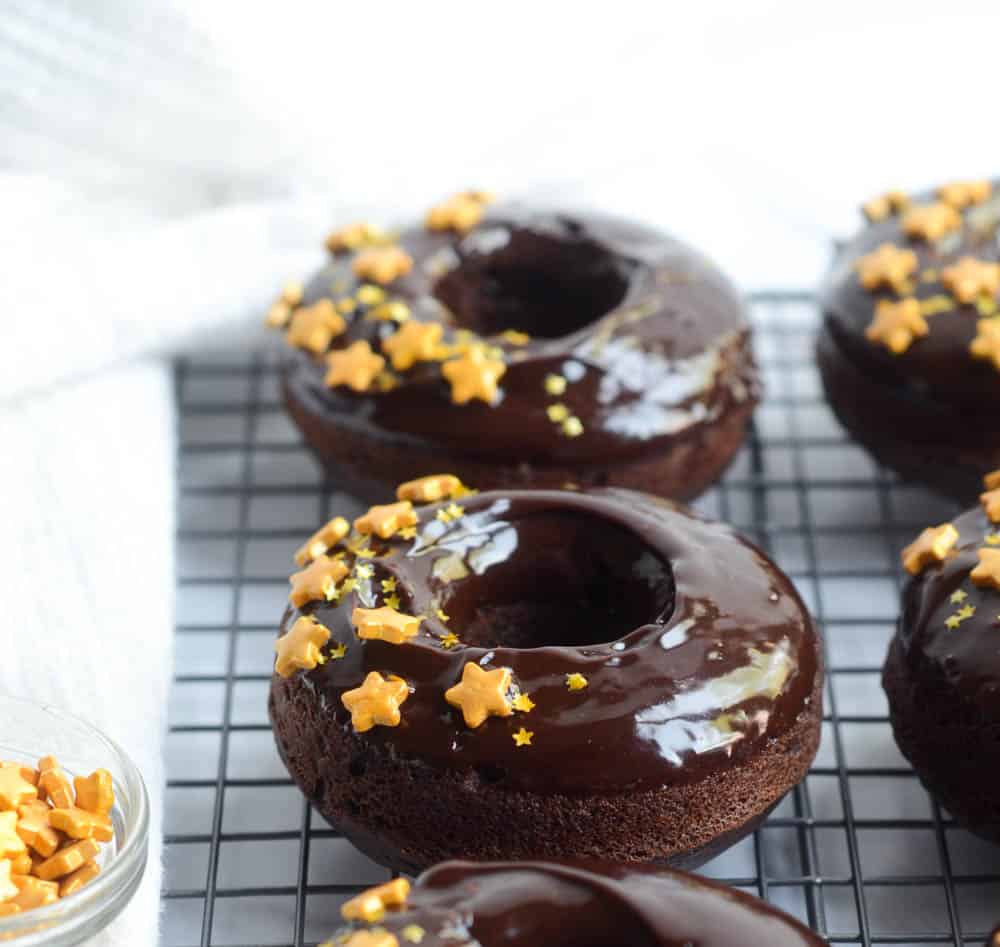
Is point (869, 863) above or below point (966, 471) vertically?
below

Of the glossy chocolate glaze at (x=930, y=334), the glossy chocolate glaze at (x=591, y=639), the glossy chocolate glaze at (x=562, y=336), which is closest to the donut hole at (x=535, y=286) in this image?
the glossy chocolate glaze at (x=562, y=336)

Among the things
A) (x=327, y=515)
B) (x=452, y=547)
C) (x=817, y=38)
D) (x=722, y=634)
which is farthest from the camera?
(x=817, y=38)

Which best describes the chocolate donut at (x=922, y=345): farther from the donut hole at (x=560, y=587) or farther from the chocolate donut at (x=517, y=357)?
the donut hole at (x=560, y=587)

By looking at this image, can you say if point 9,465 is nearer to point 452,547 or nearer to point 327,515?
point 327,515

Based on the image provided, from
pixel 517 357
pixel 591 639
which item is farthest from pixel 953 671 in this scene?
pixel 517 357

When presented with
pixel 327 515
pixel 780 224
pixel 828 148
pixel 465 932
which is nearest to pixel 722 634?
pixel 465 932

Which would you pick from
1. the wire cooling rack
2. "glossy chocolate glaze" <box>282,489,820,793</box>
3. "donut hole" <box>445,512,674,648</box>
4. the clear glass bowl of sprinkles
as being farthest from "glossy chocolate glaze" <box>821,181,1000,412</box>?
the clear glass bowl of sprinkles

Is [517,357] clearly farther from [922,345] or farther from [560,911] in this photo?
[560,911]

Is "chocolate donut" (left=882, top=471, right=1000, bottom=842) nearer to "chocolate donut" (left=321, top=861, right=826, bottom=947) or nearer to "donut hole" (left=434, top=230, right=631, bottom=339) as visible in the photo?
"chocolate donut" (left=321, top=861, right=826, bottom=947)
